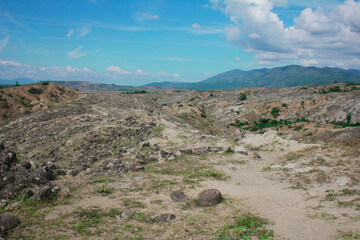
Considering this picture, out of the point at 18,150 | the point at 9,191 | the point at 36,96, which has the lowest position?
the point at 18,150

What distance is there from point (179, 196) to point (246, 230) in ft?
10.7

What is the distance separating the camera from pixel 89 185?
1031cm

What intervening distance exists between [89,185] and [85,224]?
3.51 m

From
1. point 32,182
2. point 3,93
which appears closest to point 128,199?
point 32,182

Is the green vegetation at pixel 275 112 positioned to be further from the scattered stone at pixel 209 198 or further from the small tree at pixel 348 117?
the scattered stone at pixel 209 198

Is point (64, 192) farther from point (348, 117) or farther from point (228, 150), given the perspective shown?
point (348, 117)

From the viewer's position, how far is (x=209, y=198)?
8.80 m

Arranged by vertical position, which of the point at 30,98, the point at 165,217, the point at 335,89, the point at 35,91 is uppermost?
the point at 335,89

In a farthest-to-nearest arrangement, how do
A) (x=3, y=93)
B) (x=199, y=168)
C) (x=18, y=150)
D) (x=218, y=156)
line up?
1. (x=3, y=93)
2. (x=18, y=150)
3. (x=218, y=156)
4. (x=199, y=168)

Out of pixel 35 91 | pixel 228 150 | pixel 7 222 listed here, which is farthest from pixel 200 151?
pixel 35 91

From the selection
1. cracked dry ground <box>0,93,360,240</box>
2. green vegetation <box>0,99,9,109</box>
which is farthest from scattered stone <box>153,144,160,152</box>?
green vegetation <box>0,99,9,109</box>

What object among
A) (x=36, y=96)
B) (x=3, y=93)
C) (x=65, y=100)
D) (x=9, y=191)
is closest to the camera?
(x=9, y=191)

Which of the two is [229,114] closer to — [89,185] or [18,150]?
[18,150]

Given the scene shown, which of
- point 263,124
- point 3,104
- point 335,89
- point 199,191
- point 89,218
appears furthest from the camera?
point 335,89
